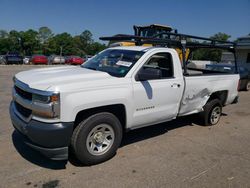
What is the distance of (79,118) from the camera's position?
3.49 m

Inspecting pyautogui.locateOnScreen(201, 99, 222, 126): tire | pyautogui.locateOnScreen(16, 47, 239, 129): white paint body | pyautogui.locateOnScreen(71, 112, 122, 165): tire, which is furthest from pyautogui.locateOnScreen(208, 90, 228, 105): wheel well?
pyautogui.locateOnScreen(71, 112, 122, 165): tire

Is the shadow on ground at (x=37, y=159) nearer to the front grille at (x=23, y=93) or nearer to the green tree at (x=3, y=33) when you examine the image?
the front grille at (x=23, y=93)

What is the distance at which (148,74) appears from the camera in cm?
413

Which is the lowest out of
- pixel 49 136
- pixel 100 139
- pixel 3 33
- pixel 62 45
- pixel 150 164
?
pixel 150 164

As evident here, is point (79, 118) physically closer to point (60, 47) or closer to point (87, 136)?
point (87, 136)

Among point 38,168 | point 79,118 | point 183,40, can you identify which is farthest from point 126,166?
point 183,40

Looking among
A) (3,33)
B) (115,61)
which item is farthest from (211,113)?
(3,33)

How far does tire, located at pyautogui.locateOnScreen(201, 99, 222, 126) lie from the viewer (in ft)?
18.9

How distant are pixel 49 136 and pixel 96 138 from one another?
0.81 meters

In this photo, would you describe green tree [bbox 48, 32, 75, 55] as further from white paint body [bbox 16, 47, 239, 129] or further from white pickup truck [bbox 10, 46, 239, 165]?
white pickup truck [bbox 10, 46, 239, 165]

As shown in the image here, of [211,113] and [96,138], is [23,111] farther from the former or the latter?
[211,113]

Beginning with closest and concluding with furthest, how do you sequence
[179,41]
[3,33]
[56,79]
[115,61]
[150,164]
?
[56,79], [150,164], [115,61], [179,41], [3,33]

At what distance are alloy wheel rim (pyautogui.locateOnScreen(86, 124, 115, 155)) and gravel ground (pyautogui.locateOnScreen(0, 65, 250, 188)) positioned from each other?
9.6 inches

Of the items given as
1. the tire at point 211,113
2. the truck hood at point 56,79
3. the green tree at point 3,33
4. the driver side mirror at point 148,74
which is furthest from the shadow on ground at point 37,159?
the green tree at point 3,33
